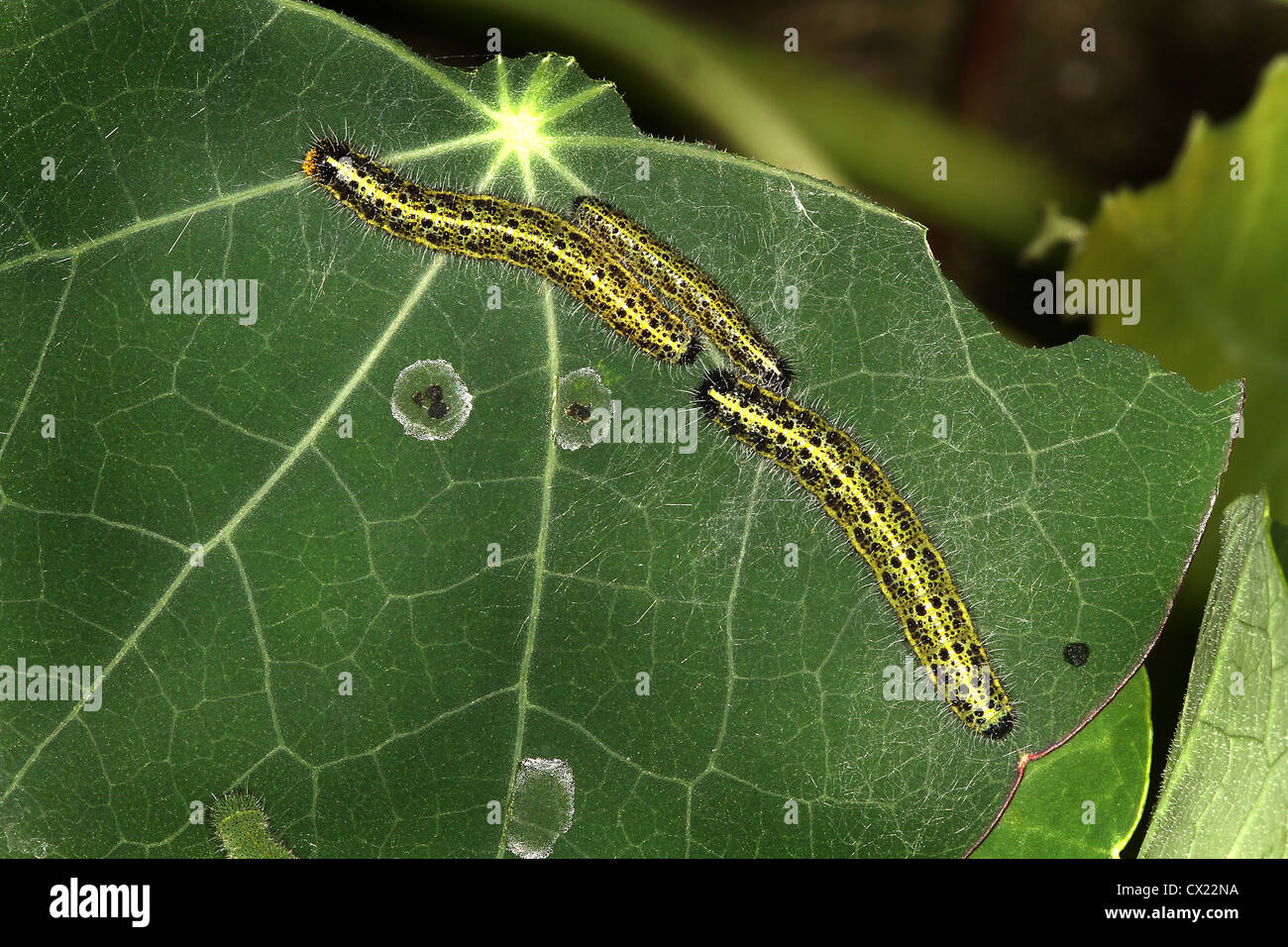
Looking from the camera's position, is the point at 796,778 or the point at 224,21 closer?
the point at 224,21

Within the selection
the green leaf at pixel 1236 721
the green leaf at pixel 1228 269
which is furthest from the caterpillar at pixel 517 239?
the green leaf at pixel 1236 721

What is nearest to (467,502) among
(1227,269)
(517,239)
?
(517,239)

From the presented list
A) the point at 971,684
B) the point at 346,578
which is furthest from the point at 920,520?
the point at 346,578

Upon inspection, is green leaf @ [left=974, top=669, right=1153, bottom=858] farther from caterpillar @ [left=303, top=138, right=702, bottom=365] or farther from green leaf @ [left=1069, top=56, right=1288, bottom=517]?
caterpillar @ [left=303, top=138, right=702, bottom=365]

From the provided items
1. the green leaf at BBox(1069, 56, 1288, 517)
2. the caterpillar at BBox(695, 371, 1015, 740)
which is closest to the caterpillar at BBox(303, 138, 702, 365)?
the caterpillar at BBox(695, 371, 1015, 740)

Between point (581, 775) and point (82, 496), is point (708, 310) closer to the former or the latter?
point (581, 775)

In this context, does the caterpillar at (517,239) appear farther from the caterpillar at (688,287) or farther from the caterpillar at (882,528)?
the caterpillar at (882,528)
